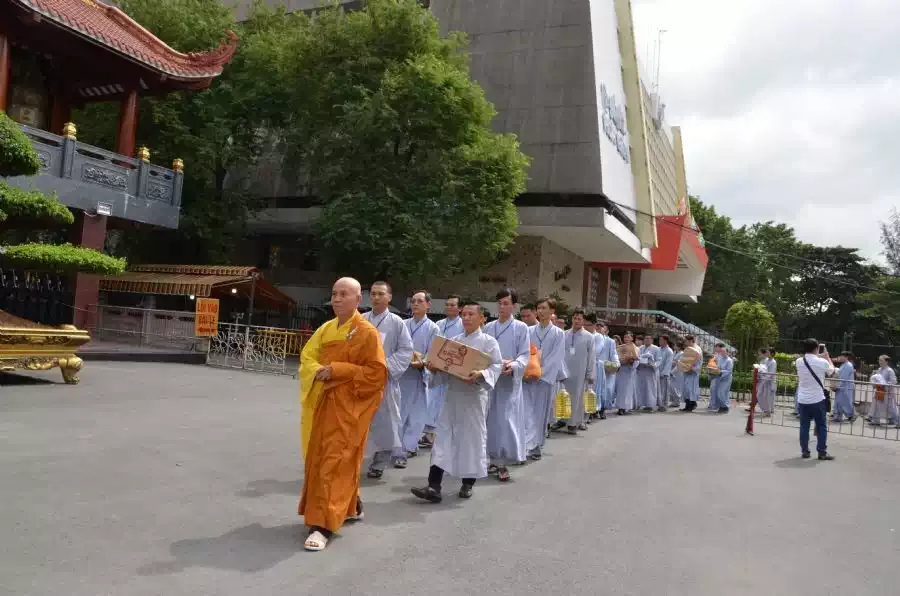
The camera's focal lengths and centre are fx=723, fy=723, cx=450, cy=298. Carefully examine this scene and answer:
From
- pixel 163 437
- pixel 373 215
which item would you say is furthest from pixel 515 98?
pixel 163 437

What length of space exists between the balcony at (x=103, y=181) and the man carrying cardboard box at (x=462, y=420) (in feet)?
42.7

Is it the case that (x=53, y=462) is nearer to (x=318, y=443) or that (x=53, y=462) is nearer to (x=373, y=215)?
(x=318, y=443)

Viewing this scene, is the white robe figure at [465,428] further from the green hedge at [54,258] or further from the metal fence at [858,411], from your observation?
the metal fence at [858,411]

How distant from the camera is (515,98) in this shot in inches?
1020

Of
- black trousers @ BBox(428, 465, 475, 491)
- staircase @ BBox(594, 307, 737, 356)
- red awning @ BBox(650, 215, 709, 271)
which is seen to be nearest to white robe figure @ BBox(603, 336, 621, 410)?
black trousers @ BBox(428, 465, 475, 491)

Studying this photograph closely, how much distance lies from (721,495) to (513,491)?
6.59 feet

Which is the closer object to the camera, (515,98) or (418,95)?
(418,95)

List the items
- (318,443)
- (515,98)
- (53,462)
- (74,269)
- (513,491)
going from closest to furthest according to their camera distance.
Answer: (318,443), (53,462), (513,491), (74,269), (515,98)

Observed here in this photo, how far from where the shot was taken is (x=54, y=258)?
10953mm

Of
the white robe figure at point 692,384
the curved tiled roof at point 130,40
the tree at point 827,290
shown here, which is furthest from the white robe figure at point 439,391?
the tree at point 827,290

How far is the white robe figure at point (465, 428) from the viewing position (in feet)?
19.6

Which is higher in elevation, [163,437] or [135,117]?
[135,117]

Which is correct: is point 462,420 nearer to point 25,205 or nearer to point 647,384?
point 25,205

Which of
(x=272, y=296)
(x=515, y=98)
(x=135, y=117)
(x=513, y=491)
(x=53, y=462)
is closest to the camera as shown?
(x=53, y=462)
